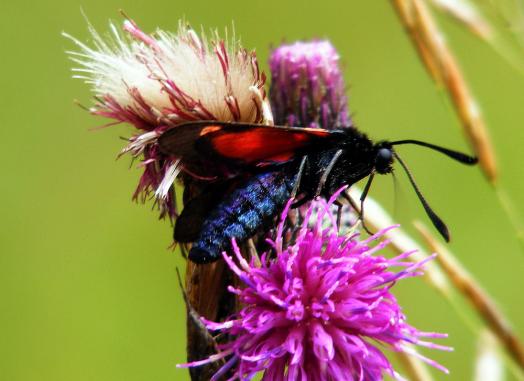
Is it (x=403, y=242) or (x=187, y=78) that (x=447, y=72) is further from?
(x=187, y=78)

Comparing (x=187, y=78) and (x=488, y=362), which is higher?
(x=187, y=78)

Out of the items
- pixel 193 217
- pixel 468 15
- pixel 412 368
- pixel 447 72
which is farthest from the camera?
pixel 468 15

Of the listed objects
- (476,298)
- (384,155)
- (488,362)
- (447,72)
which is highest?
(447,72)

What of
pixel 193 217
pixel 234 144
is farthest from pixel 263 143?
pixel 193 217

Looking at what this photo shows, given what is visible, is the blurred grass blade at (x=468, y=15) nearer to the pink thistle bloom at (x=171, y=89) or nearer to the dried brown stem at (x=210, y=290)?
the pink thistle bloom at (x=171, y=89)

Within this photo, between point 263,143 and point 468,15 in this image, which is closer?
point 263,143

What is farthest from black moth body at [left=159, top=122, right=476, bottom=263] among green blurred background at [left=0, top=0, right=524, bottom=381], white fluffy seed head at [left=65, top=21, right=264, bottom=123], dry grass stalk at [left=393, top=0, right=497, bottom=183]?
green blurred background at [left=0, top=0, right=524, bottom=381]

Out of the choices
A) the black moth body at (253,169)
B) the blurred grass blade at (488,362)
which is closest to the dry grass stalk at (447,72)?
the black moth body at (253,169)

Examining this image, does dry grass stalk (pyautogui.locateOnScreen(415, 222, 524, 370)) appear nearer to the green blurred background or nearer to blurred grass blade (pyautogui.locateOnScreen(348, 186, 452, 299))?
blurred grass blade (pyautogui.locateOnScreen(348, 186, 452, 299))
